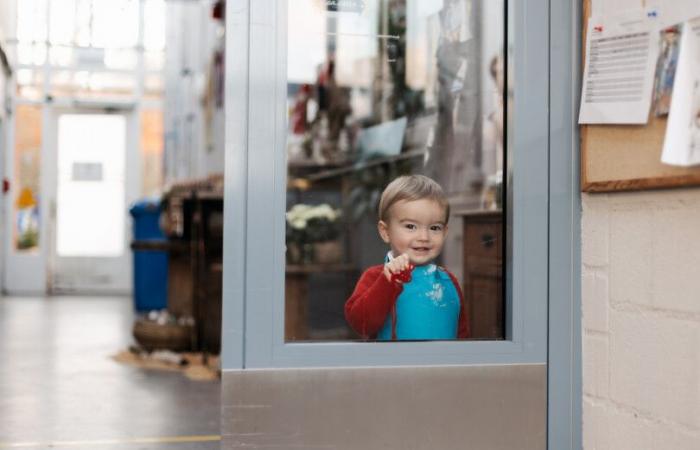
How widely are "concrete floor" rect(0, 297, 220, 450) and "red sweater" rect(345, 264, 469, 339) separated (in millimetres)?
979

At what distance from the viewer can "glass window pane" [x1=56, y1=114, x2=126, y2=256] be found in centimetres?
1070

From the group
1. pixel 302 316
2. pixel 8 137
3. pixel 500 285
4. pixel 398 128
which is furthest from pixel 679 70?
pixel 8 137

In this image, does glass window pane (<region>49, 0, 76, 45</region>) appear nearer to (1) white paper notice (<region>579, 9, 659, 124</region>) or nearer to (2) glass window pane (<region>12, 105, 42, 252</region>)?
(1) white paper notice (<region>579, 9, 659, 124</region>)

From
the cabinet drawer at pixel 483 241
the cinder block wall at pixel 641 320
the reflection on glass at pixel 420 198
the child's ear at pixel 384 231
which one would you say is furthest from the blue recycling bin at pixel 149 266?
the cinder block wall at pixel 641 320

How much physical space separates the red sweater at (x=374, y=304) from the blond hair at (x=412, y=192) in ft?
0.52

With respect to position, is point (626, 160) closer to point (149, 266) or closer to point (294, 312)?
point (294, 312)

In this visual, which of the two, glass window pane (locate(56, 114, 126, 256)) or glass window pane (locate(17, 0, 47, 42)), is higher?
glass window pane (locate(17, 0, 47, 42))

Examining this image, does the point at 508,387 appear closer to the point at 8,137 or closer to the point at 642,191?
the point at 642,191

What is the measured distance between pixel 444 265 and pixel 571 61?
1.96 feet

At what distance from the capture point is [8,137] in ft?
34.7

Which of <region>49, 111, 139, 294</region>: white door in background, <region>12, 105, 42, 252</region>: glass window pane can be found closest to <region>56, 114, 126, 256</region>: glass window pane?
<region>49, 111, 139, 294</region>: white door in background

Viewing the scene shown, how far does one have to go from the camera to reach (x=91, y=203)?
35.2 ft

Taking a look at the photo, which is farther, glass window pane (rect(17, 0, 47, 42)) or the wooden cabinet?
glass window pane (rect(17, 0, 47, 42))

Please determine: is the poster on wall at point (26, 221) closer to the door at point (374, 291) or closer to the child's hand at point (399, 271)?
the door at point (374, 291)
